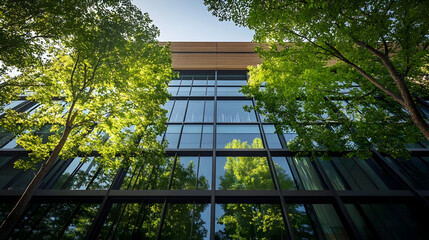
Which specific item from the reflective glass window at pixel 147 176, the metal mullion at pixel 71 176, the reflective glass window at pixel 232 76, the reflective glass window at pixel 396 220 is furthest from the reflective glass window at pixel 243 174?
the reflective glass window at pixel 232 76

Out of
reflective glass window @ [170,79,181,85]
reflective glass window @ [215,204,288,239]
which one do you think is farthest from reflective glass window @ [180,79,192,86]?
reflective glass window @ [215,204,288,239]

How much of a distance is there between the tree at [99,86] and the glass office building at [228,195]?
158 cm

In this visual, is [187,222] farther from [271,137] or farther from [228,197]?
[271,137]

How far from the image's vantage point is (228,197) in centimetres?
684

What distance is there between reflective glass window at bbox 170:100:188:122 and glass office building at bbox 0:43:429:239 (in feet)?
6.88

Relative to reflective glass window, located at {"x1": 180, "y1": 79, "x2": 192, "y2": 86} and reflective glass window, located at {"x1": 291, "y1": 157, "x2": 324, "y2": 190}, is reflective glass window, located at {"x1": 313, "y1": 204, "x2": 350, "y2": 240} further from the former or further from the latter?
reflective glass window, located at {"x1": 180, "y1": 79, "x2": 192, "y2": 86}

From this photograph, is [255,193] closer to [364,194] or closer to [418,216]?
[364,194]

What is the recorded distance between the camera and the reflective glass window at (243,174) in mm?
7496

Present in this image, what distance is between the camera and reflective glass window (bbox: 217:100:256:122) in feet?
36.6

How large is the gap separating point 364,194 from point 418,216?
6.86 feet

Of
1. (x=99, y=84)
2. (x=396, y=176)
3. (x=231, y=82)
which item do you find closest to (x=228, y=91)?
(x=231, y=82)

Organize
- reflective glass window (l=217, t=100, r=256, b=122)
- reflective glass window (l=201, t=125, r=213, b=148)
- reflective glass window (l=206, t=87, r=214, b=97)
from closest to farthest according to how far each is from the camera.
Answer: reflective glass window (l=201, t=125, r=213, b=148) → reflective glass window (l=217, t=100, r=256, b=122) → reflective glass window (l=206, t=87, r=214, b=97)

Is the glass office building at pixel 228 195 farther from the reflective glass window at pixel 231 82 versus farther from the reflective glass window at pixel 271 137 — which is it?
the reflective glass window at pixel 231 82

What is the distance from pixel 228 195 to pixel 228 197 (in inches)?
5.3
